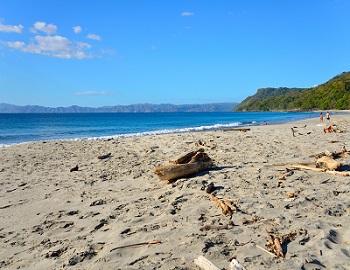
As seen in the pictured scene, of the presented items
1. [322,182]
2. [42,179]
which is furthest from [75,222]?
[322,182]

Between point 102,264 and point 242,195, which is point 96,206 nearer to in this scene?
point 102,264

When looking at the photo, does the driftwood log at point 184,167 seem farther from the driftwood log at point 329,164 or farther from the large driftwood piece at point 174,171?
the driftwood log at point 329,164

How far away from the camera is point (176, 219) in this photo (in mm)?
5238

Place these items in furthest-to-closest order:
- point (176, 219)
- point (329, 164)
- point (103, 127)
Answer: point (103, 127) → point (329, 164) → point (176, 219)

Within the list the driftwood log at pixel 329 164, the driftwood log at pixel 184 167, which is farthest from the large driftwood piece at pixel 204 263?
the driftwood log at pixel 329 164

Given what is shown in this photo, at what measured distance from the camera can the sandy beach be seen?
13.1ft

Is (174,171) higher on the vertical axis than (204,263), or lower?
higher

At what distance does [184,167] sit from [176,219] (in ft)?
8.68

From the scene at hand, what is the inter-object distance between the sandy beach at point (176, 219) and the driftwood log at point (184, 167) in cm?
22

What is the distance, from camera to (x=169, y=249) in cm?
419

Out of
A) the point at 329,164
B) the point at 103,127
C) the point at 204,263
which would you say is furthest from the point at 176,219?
the point at 103,127

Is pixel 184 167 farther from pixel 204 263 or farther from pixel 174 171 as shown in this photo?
pixel 204 263

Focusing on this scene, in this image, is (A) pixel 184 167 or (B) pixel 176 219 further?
(A) pixel 184 167

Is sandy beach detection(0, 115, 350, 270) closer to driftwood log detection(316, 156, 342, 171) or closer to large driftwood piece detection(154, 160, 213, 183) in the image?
large driftwood piece detection(154, 160, 213, 183)
